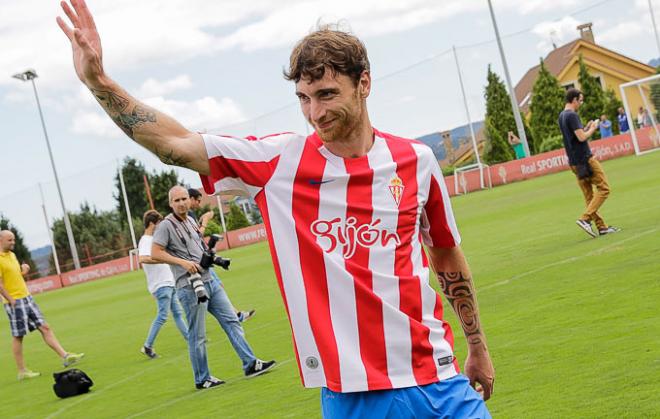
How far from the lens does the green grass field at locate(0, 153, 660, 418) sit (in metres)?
7.20

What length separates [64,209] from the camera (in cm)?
5909

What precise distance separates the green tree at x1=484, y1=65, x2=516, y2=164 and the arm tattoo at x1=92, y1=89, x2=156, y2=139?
4532cm

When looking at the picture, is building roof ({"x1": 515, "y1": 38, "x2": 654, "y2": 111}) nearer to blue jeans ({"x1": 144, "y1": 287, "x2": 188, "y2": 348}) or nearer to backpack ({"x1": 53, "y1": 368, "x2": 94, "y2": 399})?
blue jeans ({"x1": 144, "y1": 287, "x2": 188, "y2": 348})

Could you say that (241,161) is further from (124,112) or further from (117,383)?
(117,383)

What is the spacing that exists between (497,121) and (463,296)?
4872 centimetres

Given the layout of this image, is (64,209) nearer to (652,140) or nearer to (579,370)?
(652,140)

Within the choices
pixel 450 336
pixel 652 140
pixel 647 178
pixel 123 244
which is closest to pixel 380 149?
pixel 450 336

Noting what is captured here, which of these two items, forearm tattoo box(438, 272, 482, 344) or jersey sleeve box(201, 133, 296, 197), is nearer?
jersey sleeve box(201, 133, 296, 197)

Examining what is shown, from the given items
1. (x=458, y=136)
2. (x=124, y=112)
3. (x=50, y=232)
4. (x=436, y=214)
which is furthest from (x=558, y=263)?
(x=50, y=232)

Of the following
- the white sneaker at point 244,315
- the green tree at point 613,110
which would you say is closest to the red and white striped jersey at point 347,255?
the white sneaker at point 244,315

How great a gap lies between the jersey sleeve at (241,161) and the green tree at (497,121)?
45.2 metres

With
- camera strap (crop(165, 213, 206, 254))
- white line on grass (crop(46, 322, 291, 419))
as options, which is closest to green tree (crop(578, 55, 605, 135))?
white line on grass (crop(46, 322, 291, 419))

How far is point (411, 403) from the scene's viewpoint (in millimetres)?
3500

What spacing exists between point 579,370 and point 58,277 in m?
50.5
